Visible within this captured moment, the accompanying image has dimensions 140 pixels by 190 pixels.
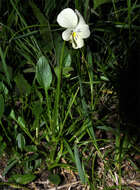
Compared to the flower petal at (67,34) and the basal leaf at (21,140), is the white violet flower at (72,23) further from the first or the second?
the basal leaf at (21,140)

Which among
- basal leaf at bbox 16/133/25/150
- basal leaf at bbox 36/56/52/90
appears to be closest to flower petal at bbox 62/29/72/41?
basal leaf at bbox 36/56/52/90

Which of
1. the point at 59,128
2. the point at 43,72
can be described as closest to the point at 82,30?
the point at 43,72

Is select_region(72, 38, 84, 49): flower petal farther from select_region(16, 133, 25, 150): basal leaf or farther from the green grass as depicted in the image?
select_region(16, 133, 25, 150): basal leaf

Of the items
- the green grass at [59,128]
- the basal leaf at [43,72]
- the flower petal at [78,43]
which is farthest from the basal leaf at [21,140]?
the flower petal at [78,43]

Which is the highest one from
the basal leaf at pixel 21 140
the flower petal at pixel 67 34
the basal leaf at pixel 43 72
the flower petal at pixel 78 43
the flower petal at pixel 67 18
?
the flower petal at pixel 67 18

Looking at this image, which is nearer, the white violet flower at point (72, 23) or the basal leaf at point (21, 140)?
the white violet flower at point (72, 23)

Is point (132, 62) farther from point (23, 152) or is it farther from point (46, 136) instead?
point (23, 152)

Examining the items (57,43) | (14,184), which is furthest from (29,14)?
(14,184)

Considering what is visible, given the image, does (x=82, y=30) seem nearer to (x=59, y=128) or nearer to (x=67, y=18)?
(x=67, y=18)
